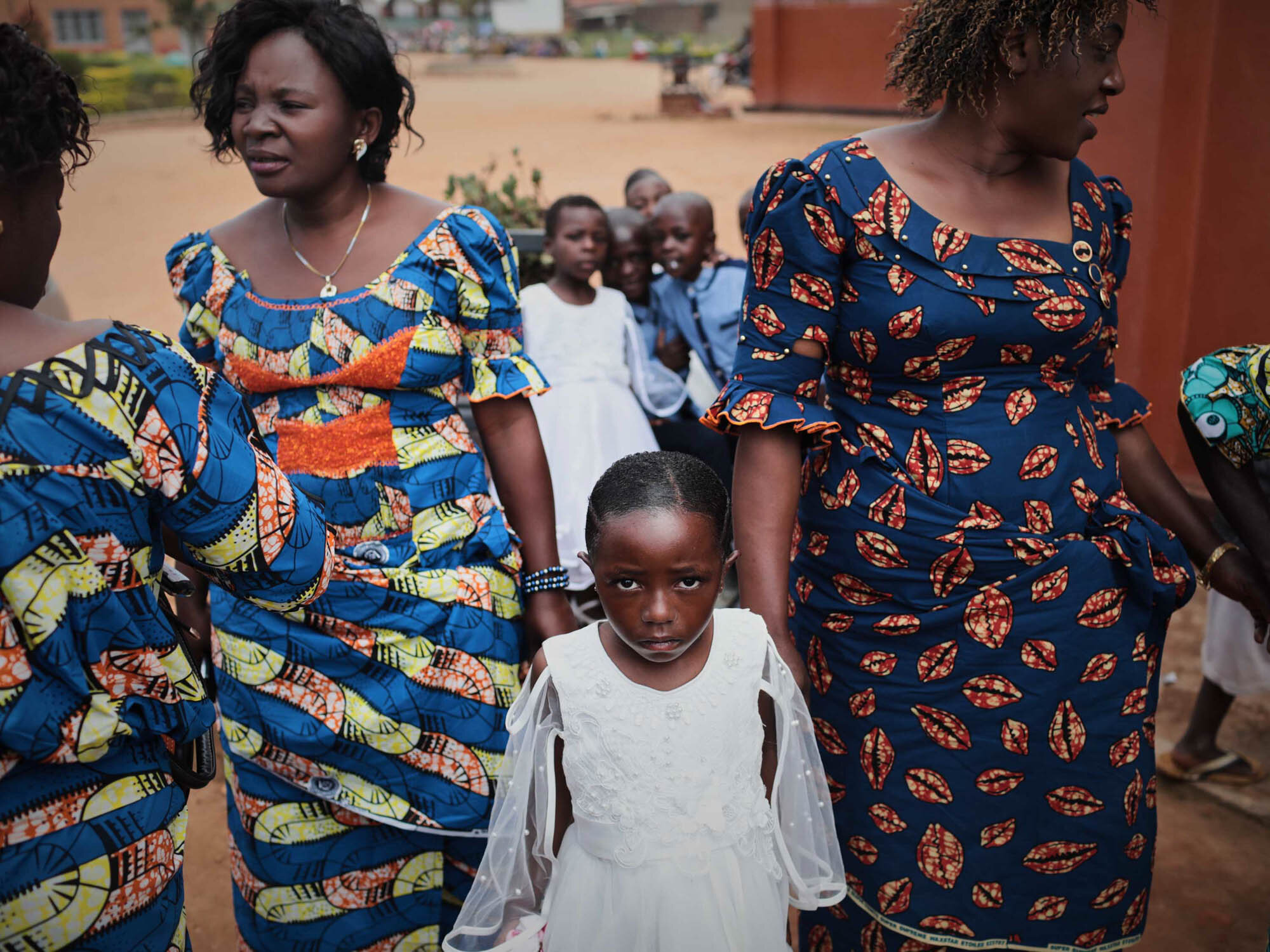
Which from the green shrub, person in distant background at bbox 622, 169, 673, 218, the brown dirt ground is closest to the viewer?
the brown dirt ground

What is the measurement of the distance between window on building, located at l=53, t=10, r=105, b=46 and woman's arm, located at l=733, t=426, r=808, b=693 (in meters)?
51.1

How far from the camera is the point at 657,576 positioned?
1858mm

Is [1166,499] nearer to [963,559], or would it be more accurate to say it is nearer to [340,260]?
[963,559]

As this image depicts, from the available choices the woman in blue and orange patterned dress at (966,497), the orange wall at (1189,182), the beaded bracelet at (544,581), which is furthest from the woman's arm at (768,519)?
the orange wall at (1189,182)

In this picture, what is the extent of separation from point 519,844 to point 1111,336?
1.52m

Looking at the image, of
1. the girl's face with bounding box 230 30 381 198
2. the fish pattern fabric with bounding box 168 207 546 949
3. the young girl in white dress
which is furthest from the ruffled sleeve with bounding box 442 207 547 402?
the young girl in white dress

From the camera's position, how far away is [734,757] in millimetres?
1945

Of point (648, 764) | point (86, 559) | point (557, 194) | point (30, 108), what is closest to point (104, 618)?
point (86, 559)

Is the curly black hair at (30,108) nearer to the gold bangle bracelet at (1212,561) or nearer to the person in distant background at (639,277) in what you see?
the gold bangle bracelet at (1212,561)

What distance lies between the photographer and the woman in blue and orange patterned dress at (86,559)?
142 cm

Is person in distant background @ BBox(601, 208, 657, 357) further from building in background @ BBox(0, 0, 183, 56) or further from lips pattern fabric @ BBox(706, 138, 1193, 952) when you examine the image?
building in background @ BBox(0, 0, 183, 56)

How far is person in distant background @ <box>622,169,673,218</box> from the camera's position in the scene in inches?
243

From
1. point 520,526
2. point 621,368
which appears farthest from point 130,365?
point 621,368

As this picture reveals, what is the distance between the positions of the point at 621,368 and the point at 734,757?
2.66 m
